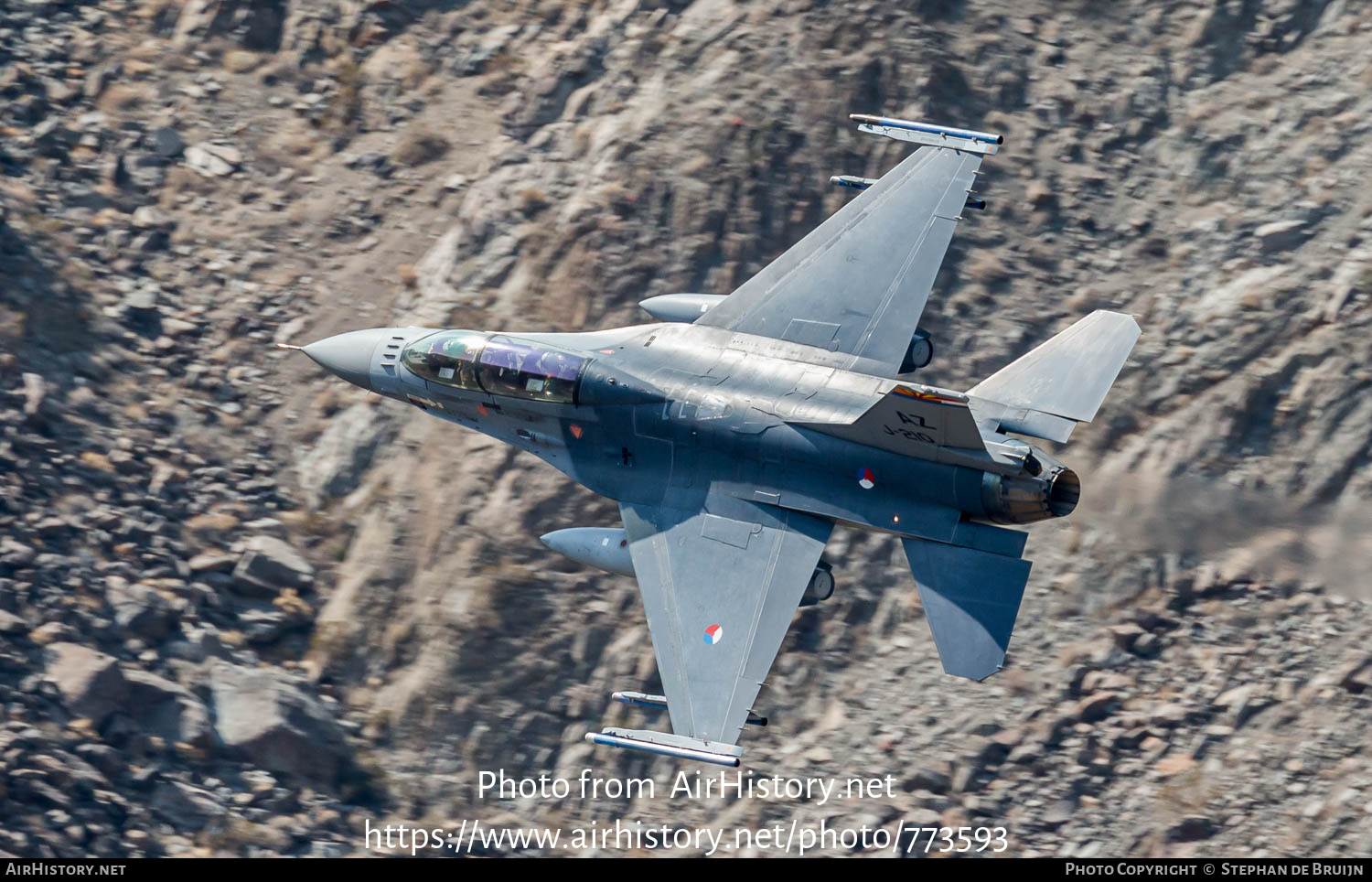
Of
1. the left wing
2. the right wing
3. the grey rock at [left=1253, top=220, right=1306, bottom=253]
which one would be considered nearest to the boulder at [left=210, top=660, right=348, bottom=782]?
the left wing

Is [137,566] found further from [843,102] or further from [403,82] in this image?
[843,102]

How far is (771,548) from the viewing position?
71.4 feet

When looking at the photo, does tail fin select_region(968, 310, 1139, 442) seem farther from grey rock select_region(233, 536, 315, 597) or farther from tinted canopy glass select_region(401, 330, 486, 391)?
grey rock select_region(233, 536, 315, 597)

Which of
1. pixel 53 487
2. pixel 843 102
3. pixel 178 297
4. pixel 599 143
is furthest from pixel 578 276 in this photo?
pixel 53 487

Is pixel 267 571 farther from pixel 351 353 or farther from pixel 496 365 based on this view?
pixel 496 365

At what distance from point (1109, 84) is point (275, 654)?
17.6m

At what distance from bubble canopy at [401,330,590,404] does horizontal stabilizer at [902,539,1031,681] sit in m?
5.79

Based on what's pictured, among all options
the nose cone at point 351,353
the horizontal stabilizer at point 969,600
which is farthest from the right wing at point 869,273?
the nose cone at point 351,353

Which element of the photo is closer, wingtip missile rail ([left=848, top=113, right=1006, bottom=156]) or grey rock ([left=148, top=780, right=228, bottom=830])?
grey rock ([left=148, top=780, right=228, bottom=830])

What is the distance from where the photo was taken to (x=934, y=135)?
23219mm

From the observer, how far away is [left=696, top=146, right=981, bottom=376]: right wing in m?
22.4

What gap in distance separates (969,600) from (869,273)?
5238 millimetres

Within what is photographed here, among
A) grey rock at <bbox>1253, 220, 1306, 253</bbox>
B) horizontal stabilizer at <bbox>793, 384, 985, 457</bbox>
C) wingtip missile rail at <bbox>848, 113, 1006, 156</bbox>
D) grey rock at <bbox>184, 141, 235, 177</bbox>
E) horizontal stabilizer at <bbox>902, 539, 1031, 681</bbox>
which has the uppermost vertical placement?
wingtip missile rail at <bbox>848, 113, 1006, 156</bbox>

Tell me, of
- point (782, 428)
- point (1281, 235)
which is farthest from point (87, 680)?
point (1281, 235)
